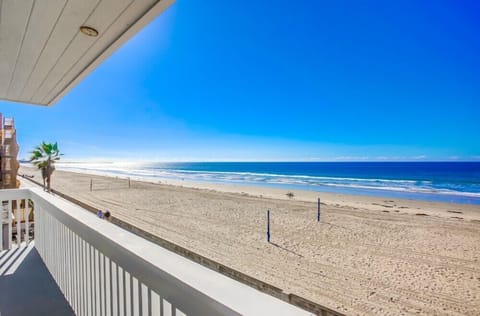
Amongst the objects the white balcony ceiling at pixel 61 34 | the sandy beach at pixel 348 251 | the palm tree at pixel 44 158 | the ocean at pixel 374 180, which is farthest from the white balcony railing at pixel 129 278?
the ocean at pixel 374 180

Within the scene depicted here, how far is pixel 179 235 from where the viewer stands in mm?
6363

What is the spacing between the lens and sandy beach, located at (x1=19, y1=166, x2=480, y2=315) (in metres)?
3.56

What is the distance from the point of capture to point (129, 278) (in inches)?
34.5

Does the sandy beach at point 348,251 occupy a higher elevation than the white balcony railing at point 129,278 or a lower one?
lower

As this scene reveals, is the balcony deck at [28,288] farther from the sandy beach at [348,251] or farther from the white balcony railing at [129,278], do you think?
the sandy beach at [348,251]

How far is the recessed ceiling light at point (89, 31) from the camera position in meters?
1.27

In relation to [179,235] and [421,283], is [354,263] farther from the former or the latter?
[179,235]

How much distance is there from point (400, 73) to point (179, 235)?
22.5 metres

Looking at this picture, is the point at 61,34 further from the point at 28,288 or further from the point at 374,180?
the point at 374,180

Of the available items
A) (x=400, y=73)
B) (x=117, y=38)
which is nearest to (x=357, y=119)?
(x=400, y=73)

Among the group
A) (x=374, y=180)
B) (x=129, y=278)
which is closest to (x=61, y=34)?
(x=129, y=278)

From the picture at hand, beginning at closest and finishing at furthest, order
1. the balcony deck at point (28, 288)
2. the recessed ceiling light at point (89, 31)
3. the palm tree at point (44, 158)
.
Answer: the recessed ceiling light at point (89, 31) < the balcony deck at point (28, 288) < the palm tree at point (44, 158)

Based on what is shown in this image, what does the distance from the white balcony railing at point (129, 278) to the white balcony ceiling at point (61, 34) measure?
40.2 inches

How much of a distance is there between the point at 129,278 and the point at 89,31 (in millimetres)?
1309
